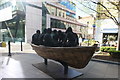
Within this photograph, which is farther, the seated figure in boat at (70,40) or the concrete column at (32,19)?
the concrete column at (32,19)

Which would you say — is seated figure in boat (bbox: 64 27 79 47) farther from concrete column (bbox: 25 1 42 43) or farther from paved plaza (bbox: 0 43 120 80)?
concrete column (bbox: 25 1 42 43)

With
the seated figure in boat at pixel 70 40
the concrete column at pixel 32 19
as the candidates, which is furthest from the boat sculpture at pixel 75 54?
the concrete column at pixel 32 19

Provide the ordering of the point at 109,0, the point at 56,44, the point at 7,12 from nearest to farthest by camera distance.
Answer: the point at 56,44 < the point at 109,0 < the point at 7,12

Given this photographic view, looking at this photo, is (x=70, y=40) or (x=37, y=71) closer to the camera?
(x=70, y=40)

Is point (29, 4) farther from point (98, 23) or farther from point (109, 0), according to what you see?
point (109, 0)

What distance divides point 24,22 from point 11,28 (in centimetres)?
293

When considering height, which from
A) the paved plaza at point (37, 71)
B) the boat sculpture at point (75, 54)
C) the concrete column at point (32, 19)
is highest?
the concrete column at point (32, 19)

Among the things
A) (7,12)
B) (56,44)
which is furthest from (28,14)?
(56,44)

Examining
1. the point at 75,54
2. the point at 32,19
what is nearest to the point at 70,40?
the point at 75,54

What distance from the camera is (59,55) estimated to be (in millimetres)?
3008

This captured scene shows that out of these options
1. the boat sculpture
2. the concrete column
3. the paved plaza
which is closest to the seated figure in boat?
the boat sculpture

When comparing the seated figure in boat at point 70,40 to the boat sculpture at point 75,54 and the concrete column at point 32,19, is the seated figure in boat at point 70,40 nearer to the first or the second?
the boat sculpture at point 75,54

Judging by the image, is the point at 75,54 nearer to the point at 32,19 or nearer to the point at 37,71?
the point at 37,71

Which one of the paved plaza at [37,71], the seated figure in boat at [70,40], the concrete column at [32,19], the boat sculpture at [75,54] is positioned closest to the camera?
the boat sculpture at [75,54]
